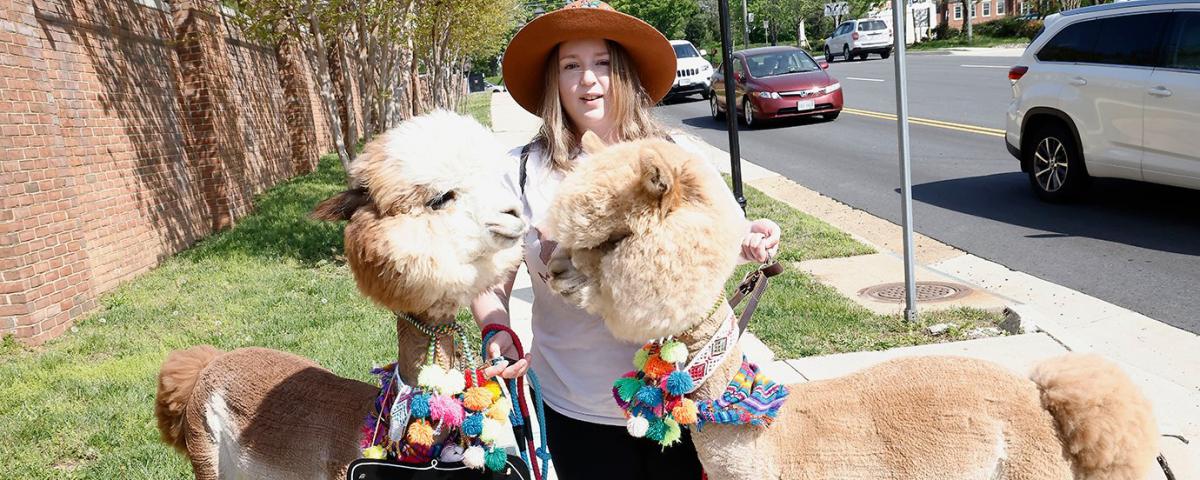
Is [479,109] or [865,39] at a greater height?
[865,39]

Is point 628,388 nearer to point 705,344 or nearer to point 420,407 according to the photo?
point 705,344

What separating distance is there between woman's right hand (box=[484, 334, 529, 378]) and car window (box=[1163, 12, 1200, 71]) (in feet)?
24.5

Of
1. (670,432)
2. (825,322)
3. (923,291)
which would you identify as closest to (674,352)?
(670,432)

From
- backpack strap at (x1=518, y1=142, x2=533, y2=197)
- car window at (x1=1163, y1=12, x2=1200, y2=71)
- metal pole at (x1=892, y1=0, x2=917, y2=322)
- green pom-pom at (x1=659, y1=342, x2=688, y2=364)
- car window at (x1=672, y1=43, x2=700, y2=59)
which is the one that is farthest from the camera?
car window at (x1=672, y1=43, x2=700, y2=59)

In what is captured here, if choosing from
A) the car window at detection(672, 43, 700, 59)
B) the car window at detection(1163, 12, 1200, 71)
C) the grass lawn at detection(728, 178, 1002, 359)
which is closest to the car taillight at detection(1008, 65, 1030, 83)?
the car window at detection(1163, 12, 1200, 71)

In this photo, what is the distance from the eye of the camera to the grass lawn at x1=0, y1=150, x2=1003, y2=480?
418 centimetres

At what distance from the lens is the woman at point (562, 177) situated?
7.25ft

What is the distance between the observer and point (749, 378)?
1.93m

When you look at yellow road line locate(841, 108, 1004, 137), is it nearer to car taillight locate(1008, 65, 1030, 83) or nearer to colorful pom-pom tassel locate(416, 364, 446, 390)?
car taillight locate(1008, 65, 1030, 83)

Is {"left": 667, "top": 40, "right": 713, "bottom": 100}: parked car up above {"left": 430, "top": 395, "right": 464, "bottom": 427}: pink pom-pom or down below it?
above

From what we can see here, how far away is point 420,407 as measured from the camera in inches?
76.0

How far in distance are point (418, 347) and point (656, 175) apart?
0.73m

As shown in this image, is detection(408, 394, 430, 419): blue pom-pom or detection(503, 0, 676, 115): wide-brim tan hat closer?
detection(408, 394, 430, 419): blue pom-pom

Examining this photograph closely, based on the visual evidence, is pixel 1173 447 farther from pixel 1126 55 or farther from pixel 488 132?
pixel 1126 55
